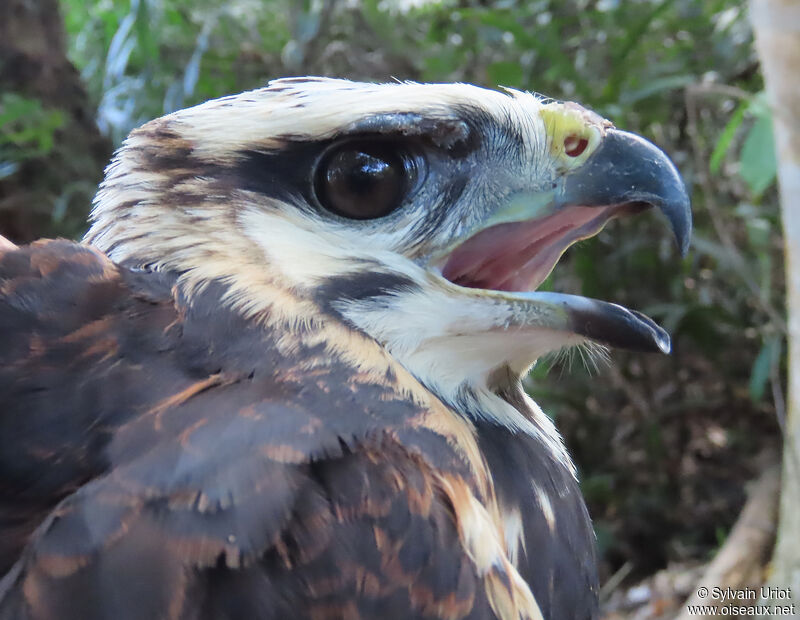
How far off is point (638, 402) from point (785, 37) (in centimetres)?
161

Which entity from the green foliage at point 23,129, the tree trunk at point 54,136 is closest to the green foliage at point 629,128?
the tree trunk at point 54,136

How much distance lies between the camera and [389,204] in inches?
37.5

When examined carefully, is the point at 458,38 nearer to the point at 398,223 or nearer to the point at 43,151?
the point at 43,151

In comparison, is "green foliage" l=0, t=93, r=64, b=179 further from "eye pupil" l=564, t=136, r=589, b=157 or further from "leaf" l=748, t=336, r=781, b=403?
"leaf" l=748, t=336, r=781, b=403

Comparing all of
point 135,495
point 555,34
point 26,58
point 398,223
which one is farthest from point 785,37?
point 26,58

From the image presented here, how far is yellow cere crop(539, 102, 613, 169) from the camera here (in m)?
1.00

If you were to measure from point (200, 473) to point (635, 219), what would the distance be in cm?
265

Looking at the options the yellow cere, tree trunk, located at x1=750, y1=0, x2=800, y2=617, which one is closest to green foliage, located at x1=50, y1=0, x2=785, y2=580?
tree trunk, located at x1=750, y1=0, x2=800, y2=617

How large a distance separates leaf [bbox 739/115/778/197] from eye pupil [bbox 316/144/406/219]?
5.32ft

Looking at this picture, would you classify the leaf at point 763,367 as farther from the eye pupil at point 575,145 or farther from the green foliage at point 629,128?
the eye pupil at point 575,145

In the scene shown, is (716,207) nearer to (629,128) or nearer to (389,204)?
(629,128)

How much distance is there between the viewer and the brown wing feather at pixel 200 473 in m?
0.70

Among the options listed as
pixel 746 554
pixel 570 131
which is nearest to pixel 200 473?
pixel 570 131

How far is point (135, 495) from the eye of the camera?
0.71m
